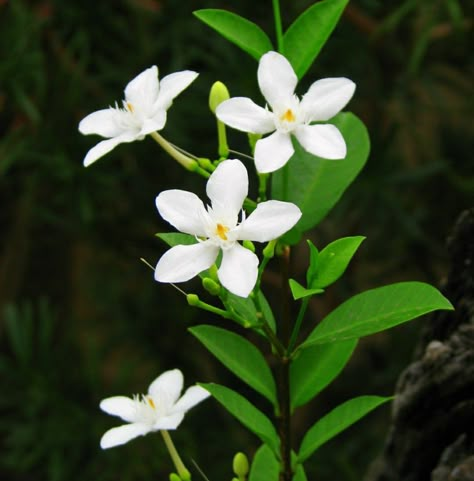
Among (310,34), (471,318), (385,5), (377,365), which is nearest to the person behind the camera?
(310,34)

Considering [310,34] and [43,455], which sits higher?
[310,34]

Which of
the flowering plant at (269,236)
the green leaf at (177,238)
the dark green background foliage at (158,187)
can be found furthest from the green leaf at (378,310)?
the dark green background foliage at (158,187)

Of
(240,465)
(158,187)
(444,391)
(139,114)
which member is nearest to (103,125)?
(139,114)

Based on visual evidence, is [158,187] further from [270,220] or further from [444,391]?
[270,220]

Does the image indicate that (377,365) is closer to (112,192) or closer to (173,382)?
(112,192)

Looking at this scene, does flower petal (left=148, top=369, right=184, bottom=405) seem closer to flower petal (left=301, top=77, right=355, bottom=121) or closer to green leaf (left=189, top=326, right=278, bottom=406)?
green leaf (left=189, top=326, right=278, bottom=406)

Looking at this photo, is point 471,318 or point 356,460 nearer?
point 471,318

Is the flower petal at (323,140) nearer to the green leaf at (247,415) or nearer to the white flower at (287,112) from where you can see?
the white flower at (287,112)

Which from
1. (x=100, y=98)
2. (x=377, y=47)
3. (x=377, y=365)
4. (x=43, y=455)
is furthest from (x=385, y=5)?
(x=43, y=455)
